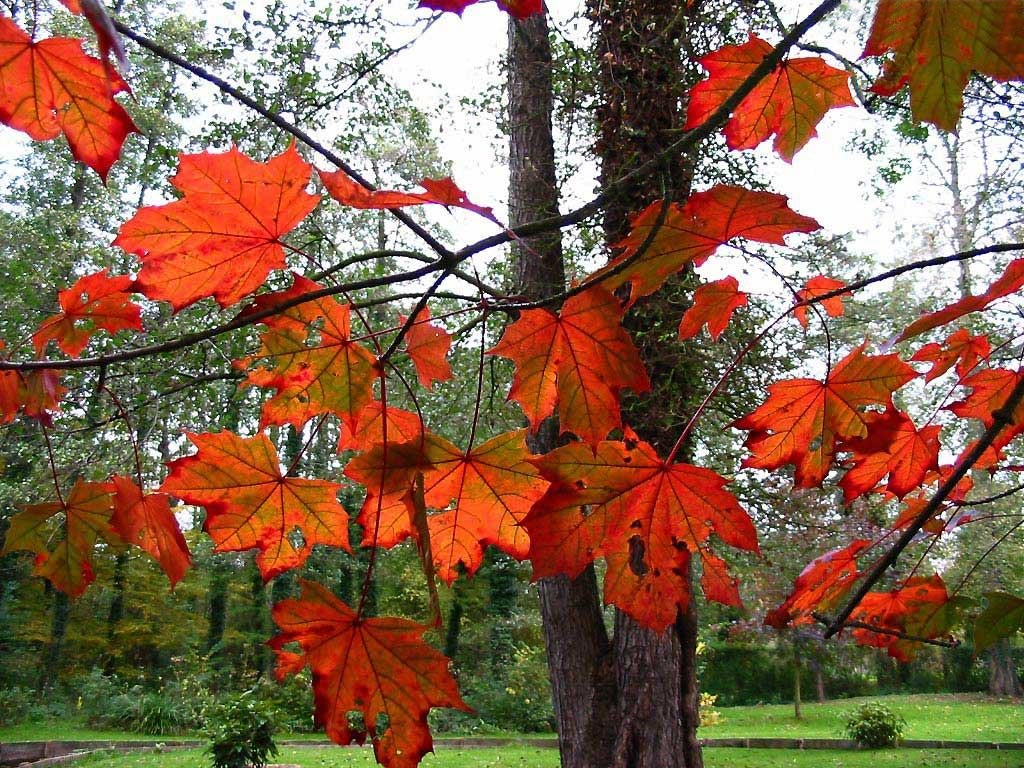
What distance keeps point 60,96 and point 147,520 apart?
1.17 feet

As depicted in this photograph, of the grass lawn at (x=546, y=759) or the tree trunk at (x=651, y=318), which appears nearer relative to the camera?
the tree trunk at (x=651, y=318)

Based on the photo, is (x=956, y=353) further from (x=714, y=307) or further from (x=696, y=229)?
(x=696, y=229)

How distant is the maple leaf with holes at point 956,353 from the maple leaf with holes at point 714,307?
1.17 ft

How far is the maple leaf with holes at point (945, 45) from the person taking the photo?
0.43 m

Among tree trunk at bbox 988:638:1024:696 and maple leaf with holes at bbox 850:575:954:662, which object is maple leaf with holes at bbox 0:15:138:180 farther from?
tree trunk at bbox 988:638:1024:696

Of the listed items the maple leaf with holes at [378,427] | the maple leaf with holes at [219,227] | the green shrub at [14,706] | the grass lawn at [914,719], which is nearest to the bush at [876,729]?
the grass lawn at [914,719]

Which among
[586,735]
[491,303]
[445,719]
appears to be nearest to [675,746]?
[586,735]

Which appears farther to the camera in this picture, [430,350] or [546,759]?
[546,759]

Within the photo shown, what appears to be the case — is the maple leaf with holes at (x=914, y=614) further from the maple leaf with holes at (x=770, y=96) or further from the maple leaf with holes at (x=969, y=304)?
the maple leaf with holes at (x=770, y=96)

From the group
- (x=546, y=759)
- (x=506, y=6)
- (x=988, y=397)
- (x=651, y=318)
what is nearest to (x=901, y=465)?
(x=988, y=397)

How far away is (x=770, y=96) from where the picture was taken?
67 cm

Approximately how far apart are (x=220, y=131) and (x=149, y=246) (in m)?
3.29

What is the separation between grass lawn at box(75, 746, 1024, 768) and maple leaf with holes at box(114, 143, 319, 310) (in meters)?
6.93

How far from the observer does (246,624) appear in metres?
12.4
